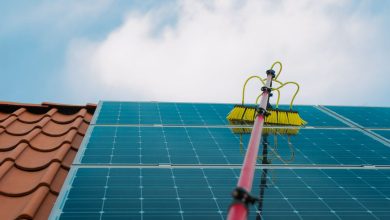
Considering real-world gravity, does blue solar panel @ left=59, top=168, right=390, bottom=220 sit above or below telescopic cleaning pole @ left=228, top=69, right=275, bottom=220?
below

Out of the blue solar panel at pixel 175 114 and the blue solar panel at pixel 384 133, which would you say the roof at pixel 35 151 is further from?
the blue solar panel at pixel 384 133

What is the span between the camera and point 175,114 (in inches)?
451

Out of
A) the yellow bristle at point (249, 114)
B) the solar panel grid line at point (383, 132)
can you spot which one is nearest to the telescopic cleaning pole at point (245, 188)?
the yellow bristle at point (249, 114)

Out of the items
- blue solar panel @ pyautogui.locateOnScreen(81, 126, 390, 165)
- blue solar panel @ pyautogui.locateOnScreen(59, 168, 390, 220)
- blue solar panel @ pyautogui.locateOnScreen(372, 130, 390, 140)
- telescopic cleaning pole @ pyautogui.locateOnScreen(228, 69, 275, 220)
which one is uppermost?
telescopic cleaning pole @ pyautogui.locateOnScreen(228, 69, 275, 220)

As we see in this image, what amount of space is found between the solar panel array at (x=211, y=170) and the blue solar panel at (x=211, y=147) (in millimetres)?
18

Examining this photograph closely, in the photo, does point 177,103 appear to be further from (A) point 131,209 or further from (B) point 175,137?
(A) point 131,209

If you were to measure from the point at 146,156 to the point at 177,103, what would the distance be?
4.56 meters

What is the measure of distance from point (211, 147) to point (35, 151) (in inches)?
126

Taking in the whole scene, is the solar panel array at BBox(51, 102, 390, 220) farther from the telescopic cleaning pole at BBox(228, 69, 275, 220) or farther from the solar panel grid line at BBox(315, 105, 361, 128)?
the telescopic cleaning pole at BBox(228, 69, 275, 220)

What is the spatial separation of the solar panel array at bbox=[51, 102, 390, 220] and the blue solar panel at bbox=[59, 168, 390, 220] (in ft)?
0.04

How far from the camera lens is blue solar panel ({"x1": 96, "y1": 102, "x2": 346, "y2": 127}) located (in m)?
10.7

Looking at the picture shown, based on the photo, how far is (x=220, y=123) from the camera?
1071 centimetres

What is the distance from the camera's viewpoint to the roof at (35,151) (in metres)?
7.06

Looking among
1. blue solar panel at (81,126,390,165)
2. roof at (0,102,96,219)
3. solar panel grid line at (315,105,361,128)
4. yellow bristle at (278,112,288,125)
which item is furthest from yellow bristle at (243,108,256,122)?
roof at (0,102,96,219)
